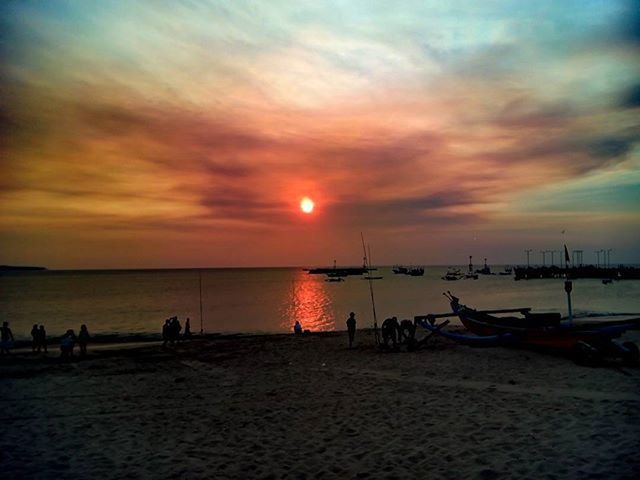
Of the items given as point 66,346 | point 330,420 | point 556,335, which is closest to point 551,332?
point 556,335

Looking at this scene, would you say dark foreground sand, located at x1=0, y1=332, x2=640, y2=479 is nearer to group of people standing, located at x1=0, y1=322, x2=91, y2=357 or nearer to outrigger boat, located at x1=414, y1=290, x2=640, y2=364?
outrigger boat, located at x1=414, y1=290, x2=640, y2=364

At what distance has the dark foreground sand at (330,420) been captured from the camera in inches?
300

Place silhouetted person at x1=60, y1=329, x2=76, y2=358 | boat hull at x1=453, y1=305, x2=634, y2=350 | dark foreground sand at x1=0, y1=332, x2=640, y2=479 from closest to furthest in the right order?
dark foreground sand at x1=0, y1=332, x2=640, y2=479, boat hull at x1=453, y1=305, x2=634, y2=350, silhouetted person at x1=60, y1=329, x2=76, y2=358

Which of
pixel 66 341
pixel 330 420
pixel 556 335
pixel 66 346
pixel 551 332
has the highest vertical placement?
pixel 66 341

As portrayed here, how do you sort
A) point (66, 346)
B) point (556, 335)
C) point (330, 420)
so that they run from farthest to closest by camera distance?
point (66, 346)
point (556, 335)
point (330, 420)

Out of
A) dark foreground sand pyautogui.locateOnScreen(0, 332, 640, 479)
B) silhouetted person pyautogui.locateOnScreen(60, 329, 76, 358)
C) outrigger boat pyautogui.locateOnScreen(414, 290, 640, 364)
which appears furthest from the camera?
silhouetted person pyautogui.locateOnScreen(60, 329, 76, 358)

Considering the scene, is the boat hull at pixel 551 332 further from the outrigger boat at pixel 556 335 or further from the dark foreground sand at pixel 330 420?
the dark foreground sand at pixel 330 420

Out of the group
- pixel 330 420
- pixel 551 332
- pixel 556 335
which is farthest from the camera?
pixel 551 332

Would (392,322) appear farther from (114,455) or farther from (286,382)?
(114,455)

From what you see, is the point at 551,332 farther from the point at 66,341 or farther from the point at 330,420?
the point at 66,341

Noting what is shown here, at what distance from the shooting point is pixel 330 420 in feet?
33.4

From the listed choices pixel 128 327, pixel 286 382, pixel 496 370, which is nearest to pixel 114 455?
pixel 286 382

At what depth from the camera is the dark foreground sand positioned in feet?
25.0

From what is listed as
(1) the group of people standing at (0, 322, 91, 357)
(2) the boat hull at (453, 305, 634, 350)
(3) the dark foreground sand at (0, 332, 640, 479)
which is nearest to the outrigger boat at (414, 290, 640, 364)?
(2) the boat hull at (453, 305, 634, 350)
